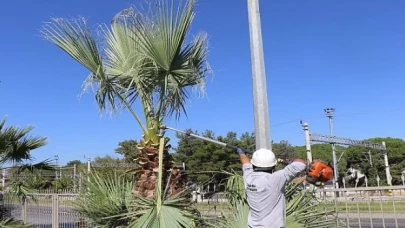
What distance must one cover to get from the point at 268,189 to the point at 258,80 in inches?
45.1

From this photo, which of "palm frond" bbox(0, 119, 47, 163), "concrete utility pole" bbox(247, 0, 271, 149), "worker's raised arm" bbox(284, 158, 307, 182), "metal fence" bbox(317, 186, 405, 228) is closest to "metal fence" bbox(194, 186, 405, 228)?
"metal fence" bbox(317, 186, 405, 228)

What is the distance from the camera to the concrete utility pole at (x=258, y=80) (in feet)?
12.3

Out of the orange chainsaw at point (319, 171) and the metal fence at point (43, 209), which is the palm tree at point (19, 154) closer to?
the metal fence at point (43, 209)

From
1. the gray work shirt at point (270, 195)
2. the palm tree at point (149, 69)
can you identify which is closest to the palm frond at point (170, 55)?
the palm tree at point (149, 69)

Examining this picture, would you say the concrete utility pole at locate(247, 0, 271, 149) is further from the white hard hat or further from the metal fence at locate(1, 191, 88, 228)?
the metal fence at locate(1, 191, 88, 228)

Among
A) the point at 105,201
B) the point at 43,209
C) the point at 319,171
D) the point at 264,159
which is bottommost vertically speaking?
the point at 43,209

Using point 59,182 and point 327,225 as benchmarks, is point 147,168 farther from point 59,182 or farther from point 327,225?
point 59,182

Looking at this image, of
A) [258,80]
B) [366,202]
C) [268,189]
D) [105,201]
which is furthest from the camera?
[366,202]

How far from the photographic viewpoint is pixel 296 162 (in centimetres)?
320

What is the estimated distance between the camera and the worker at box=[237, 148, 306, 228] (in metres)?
3.18

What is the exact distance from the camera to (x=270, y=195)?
3.21 m

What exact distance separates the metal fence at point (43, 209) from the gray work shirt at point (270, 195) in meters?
6.19

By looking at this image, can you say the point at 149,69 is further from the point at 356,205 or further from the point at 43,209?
the point at 43,209

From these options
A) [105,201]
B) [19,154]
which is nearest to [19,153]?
[19,154]
